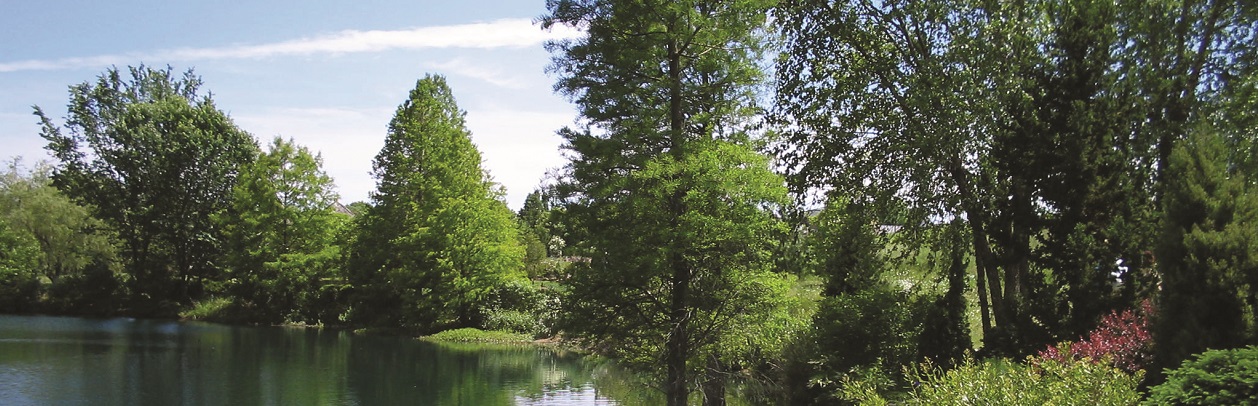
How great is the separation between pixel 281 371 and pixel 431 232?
1175 centimetres

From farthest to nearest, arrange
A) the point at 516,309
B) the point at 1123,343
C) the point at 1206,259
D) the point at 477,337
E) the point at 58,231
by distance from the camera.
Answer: the point at 58,231
the point at 516,309
the point at 477,337
the point at 1123,343
the point at 1206,259

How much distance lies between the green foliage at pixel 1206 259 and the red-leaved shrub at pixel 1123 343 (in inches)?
17.9

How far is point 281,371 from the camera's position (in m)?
22.4

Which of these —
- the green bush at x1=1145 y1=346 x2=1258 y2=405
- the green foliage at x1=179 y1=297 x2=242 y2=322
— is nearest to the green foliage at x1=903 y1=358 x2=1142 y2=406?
the green bush at x1=1145 y1=346 x2=1258 y2=405

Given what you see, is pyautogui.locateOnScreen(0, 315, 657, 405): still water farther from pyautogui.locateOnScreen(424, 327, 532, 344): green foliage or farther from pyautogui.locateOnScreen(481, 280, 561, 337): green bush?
pyautogui.locateOnScreen(481, 280, 561, 337): green bush

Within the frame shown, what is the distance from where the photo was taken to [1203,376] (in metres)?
6.55

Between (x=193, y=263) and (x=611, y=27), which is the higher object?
(x=611, y=27)

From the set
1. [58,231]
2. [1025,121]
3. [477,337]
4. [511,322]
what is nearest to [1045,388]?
[1025,121]

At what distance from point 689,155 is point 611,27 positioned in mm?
2872

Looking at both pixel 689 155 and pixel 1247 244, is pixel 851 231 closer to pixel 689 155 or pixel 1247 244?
pixel 689 155

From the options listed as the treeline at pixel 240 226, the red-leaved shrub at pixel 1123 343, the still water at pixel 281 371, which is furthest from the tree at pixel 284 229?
the red-leaved shrub at pixel 1123 343

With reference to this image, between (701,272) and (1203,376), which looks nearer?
(1203,376)

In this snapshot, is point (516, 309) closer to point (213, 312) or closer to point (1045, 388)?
point (213, 312)

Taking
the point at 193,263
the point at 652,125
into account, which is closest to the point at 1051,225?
the point at 652,125
